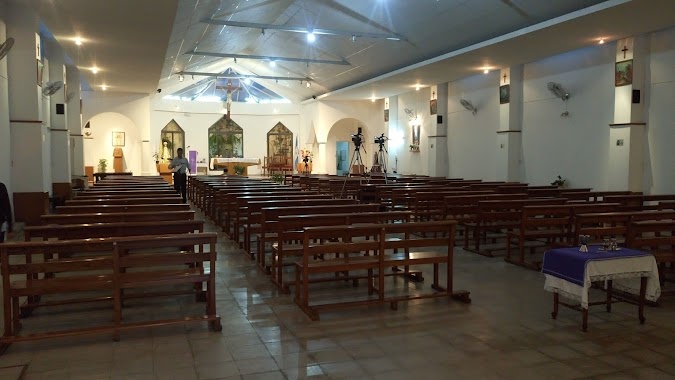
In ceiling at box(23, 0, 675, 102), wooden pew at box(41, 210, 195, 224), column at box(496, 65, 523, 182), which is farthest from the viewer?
column at box(496, 65, 523, 182)

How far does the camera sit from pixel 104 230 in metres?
4.46

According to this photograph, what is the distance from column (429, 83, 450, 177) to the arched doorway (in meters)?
7.38

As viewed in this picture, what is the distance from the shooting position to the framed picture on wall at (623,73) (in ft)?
33.2

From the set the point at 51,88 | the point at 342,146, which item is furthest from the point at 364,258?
the point at 342,146

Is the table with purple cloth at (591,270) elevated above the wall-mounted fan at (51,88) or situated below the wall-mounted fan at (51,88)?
below

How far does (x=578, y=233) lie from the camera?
5051 mm

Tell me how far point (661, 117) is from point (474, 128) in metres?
6.43

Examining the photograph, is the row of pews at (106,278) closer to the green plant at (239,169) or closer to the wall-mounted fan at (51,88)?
the wall-mounted fan at (51,88)

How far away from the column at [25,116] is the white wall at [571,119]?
36.7 feet

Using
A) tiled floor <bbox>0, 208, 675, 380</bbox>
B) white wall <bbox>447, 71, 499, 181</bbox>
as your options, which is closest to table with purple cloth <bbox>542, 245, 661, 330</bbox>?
tiled floor <bbox>0, 208, 675, 380</bbox>

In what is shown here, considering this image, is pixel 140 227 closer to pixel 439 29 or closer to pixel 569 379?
pixel 569 379

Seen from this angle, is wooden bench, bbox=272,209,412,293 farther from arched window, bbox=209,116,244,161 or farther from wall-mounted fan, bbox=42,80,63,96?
arched window, bbox=209,116,244,161

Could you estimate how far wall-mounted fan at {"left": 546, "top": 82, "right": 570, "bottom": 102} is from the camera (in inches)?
481

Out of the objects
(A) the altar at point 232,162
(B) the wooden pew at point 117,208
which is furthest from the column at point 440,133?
(B) the wooden pew at point 117,208
